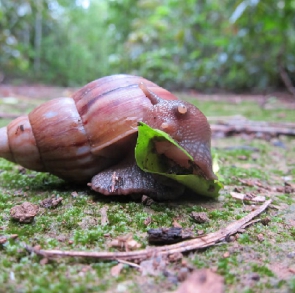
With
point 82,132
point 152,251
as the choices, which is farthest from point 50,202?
point 152,251

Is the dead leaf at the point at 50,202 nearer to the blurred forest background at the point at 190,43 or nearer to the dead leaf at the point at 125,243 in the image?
the dead leaf at the point at 125,243

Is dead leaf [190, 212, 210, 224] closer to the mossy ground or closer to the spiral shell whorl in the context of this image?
the mossy ground

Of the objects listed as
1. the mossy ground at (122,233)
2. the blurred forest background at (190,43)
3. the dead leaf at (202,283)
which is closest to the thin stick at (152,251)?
the mossy ground at (122,233)

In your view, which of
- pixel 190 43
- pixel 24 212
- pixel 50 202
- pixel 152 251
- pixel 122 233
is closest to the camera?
pixel 152 251

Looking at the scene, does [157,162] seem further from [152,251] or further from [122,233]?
[152,251]

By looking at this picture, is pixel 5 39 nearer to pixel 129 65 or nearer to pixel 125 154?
pixel 129 65

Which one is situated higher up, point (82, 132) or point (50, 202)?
point (82, 132)
